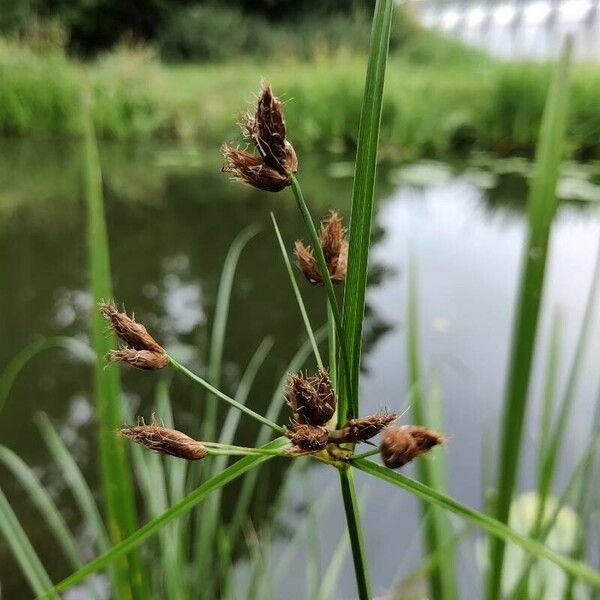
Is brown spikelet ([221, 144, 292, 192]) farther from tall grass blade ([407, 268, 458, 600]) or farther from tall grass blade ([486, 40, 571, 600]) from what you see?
tall grass blade ([407, 268, 458, 600])

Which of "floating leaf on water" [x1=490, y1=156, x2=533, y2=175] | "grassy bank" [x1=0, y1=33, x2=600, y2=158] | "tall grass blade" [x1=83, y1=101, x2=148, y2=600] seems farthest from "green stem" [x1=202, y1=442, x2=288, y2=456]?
"grassy bank" [x1=0, y1=33, x2=600, y2=158]

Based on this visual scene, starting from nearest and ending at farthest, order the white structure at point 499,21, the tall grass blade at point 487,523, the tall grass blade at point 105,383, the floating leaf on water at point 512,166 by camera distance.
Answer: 1. the tall grass blade at point 487,523
2. the tall grass blade at point 105,383
3. the floating leaf on water at point 512,166
4. the white structure at point 499,21

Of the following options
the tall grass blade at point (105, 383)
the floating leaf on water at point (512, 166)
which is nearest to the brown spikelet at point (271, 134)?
the tall grass blade at point (105, 383)

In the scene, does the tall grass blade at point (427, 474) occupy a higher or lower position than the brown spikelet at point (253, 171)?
lower

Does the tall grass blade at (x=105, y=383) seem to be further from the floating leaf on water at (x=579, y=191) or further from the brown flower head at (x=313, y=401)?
the floating leaf on water at (x=579, y=191)

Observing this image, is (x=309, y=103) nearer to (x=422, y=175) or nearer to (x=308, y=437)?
(x=422, y=175)

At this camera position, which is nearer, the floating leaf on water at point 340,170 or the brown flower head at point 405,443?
the brown flower head at point 405,443
